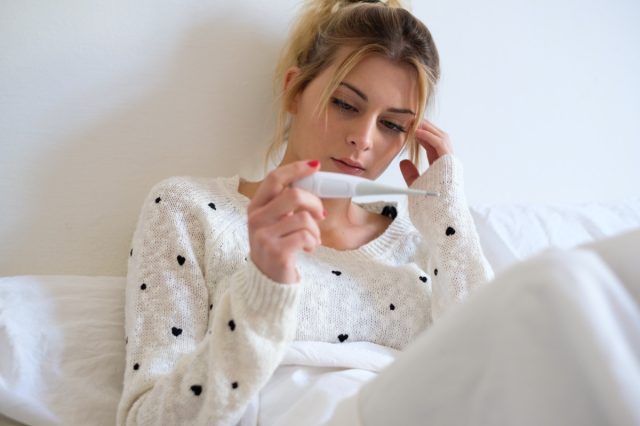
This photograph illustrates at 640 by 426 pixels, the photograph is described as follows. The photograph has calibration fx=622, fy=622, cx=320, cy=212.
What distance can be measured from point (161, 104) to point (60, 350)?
1.34ft

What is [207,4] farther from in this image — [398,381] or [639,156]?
[639,156]

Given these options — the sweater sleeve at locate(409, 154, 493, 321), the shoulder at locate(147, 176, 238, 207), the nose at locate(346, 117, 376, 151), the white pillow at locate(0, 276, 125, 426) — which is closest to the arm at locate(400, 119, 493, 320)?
the sweater sleeve at locate(409, 154, 493, 321)

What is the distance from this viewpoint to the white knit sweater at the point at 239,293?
614 mm

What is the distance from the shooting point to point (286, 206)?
57 cm

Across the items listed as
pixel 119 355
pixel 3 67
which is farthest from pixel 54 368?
pixel 3 67

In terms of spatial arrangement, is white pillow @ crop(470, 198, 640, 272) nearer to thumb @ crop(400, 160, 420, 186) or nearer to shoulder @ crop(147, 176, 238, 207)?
thumb @ crop(400, 160, 420, 186)

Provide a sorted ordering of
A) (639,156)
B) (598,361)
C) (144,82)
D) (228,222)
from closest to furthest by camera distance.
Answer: (598,361), (228,222), (144,82), (639,156)

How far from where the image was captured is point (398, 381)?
440mm

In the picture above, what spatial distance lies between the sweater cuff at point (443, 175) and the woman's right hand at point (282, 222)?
0.42 meters

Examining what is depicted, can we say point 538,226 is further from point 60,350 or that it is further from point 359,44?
point 60,350

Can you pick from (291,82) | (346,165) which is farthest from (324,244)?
(291,82)

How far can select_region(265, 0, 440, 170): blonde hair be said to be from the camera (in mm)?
895

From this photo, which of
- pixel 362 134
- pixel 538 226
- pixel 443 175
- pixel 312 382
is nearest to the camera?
pixel 312 382

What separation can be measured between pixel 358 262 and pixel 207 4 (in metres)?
0.49
